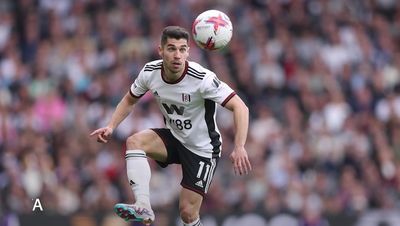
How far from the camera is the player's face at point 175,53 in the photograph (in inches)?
458

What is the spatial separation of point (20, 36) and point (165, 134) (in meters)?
10.1

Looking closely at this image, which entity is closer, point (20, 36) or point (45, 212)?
point (45, 212)

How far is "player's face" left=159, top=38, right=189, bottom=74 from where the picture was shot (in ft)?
38.2

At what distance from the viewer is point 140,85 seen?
12.2 m

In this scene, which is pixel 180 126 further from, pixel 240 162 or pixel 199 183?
pixel 240 162

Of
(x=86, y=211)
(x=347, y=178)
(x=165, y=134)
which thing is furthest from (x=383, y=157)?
(x=165, y=134)

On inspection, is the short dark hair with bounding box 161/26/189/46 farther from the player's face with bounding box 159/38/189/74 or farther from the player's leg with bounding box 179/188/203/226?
the player's leg with bounding box 179/188/203/226

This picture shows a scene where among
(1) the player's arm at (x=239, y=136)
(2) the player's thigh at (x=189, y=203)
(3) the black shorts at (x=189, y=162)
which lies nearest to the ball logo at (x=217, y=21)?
(1) the player's arm at (x=239, y=136)

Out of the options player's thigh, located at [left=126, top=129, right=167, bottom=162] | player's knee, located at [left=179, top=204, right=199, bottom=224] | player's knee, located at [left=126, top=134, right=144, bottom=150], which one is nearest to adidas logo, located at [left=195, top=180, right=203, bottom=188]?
player's knee, located at [left=179, top=204, right=199, bottom=224]

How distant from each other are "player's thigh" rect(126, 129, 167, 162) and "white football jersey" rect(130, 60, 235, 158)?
0.20 m

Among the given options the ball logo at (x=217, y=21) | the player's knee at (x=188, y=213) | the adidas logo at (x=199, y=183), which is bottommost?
the player's knee at (x=188, y=213)

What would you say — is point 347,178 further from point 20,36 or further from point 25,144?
point 20,36

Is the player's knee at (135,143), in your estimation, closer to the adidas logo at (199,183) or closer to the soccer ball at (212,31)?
the adidas logo at (199,183)

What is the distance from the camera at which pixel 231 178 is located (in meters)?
18.6
